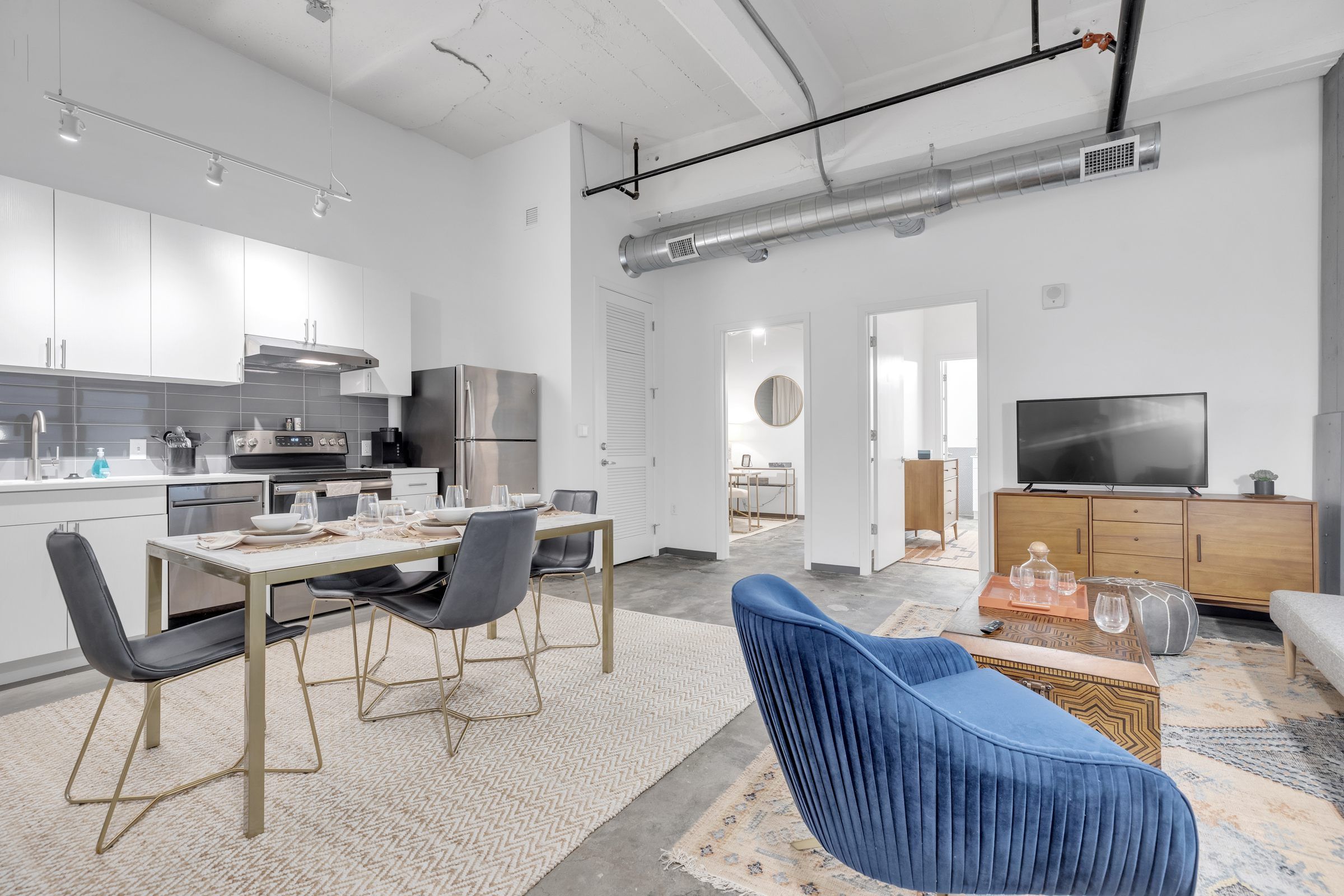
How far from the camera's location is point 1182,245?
3.96 m

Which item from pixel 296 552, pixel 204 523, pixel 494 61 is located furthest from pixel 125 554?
pixel 494 61

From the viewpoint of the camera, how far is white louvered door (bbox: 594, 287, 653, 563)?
534cm

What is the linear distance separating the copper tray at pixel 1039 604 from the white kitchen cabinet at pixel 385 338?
13.4 feet

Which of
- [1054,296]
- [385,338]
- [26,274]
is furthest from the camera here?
[385,338]

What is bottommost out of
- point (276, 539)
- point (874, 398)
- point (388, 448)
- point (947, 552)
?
point (947, 552)

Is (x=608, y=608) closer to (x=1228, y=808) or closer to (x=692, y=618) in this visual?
(x=692, y=618)

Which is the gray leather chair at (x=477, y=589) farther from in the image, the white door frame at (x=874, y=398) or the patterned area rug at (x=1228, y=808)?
the white door frame at (x=874, y=398)

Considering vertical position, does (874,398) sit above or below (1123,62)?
below

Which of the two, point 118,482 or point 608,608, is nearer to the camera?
point 608,608

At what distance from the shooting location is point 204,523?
11.0 ft

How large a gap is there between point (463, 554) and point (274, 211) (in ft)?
11.5

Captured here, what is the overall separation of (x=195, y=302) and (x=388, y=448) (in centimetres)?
162

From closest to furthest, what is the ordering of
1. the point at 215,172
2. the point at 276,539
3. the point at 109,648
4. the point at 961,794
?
the point at 961,794
the point at 109,648
the point at 276,539
the point at 215,172

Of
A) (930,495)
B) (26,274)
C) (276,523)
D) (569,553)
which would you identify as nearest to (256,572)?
(276,523)
